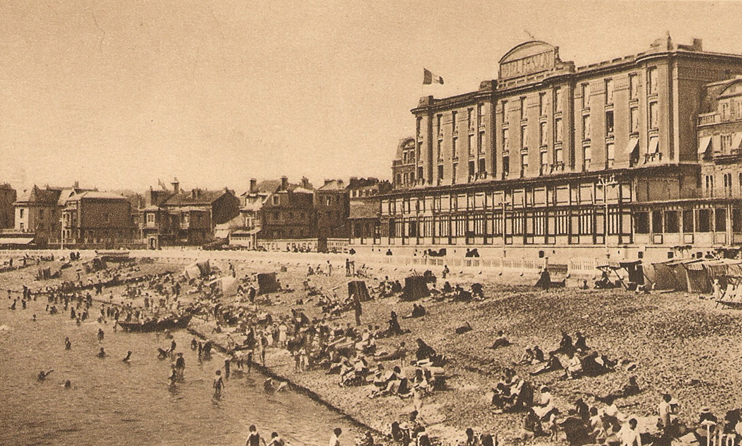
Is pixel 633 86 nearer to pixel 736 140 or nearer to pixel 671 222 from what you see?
pixel 736 140

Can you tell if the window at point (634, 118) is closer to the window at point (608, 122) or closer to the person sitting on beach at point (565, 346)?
the window at point (608, 122)

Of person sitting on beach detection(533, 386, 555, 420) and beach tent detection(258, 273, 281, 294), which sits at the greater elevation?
beach tent detection(258, 273, 281, 294)

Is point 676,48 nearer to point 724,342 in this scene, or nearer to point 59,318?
point 724,342

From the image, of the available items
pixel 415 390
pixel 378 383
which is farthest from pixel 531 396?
pixel 378 383

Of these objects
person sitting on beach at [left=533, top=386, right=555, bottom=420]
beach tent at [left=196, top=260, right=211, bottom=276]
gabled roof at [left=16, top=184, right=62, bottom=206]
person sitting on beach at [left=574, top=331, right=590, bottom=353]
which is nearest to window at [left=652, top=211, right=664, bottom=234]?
person sitting on beach at [left=574, top=331, right=590, bottom=353]

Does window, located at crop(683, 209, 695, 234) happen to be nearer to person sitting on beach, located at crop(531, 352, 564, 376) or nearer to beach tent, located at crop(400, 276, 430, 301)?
beach tent, located at crop(400, 276, 430, 301)

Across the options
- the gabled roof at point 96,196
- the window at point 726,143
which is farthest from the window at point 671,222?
the gabled roof at point 96,196
